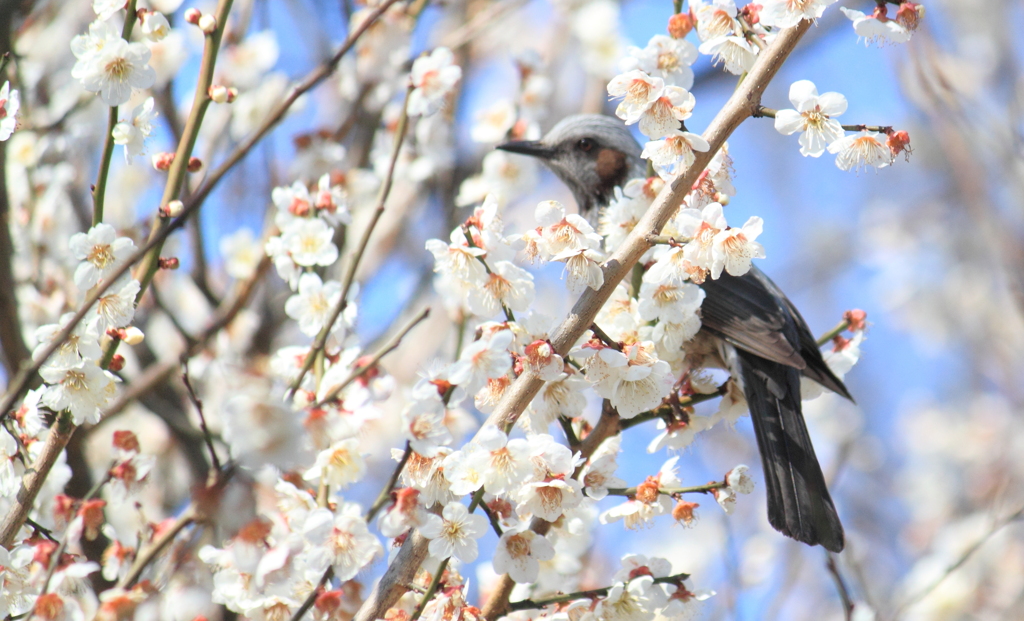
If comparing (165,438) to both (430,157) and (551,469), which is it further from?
(551,469)

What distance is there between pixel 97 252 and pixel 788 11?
136 centimetres

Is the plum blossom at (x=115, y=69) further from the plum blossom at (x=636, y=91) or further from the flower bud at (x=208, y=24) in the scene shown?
the plum blossom at (x=636, y=91)

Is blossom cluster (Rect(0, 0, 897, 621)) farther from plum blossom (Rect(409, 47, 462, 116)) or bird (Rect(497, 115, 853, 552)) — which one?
bird (Rect(497, 115, 853, 552))

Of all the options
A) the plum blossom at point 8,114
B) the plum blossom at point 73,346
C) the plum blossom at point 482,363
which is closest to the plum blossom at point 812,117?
the plum blossom at point 482,363

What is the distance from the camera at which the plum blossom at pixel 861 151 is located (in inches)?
63.9

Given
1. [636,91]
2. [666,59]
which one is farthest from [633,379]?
[666,59]

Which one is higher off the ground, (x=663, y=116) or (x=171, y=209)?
(x=663, y=116)

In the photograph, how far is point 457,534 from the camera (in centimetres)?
161

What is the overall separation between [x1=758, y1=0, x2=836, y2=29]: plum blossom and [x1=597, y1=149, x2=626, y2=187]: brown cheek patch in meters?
2.10

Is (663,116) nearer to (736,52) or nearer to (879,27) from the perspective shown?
(736,52)

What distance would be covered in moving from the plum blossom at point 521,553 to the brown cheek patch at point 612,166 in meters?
2.26

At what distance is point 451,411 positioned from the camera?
217 centimetres

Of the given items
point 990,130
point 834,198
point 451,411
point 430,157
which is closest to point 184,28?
point 430,157

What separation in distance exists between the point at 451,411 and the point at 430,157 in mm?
1447
